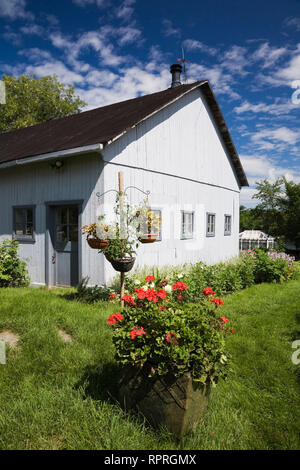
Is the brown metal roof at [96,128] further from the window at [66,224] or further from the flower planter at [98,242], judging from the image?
the flower planter at [98,242]

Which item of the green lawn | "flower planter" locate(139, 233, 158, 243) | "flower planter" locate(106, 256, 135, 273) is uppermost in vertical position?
"flower planter" locate(139, 233, 158, 243)

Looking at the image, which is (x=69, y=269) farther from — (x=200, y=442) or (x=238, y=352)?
(x=200, y=442)

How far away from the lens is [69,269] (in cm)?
795

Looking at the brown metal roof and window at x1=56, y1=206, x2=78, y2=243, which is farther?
window at x1=56, y1=206, x2=78, y2=243

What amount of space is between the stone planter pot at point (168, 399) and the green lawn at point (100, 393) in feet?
0.31

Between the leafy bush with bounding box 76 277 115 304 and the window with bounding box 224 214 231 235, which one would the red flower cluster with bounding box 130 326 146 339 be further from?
the window with bounding box 224 214 231 235

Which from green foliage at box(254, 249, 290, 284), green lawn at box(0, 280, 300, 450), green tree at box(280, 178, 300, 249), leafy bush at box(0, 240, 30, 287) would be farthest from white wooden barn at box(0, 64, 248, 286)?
green tree at box(280, 178, 300, 249)

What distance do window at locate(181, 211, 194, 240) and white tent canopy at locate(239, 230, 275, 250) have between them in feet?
43.7

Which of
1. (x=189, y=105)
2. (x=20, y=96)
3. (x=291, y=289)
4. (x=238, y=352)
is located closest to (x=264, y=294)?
(x=291, y=289)

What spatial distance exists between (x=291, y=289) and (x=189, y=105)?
22.4 ft

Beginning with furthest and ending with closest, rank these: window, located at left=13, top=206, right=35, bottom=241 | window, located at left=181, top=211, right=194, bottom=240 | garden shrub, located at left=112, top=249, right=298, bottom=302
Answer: window, located at left=181, top=211, right=194, bottom=240
window, located at left=13, top=206, right=35, bottom=241
garden shrub, located at left=112, top=249, right=298, bottom=302

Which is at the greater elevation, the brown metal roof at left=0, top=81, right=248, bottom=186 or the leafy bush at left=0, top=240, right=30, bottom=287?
the brown metal roof at left=0, top=81, right=248, bottom=186

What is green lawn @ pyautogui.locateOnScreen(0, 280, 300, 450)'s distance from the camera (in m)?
2.41

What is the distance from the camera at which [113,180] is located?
23.9 feet
